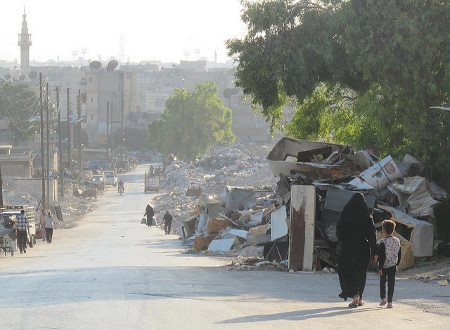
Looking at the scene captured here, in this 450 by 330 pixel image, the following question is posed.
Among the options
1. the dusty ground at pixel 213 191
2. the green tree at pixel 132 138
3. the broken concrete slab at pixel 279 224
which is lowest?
the green tree at pixel 132 138

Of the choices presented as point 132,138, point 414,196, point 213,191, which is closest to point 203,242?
point 414,196

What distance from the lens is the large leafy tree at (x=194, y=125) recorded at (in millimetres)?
127625

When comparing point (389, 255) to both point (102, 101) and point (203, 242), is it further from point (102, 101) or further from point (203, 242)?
point (102, 101)

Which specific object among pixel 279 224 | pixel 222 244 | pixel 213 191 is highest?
pixel 279 224

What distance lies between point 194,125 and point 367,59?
101 m

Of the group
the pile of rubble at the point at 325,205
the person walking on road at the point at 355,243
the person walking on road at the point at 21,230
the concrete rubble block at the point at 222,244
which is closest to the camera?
the person walking on road at the point at 355,243

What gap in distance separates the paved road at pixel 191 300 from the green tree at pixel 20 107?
100m

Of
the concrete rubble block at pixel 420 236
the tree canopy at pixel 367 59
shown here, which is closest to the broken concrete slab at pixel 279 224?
the concrete rubble block at pixel 420 236

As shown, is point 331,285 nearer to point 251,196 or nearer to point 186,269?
point 186,269

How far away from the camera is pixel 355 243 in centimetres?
1437

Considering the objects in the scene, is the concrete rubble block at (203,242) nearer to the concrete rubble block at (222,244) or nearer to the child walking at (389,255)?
the concrete rubble block at (222,244)

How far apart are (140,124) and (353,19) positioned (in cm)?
15137

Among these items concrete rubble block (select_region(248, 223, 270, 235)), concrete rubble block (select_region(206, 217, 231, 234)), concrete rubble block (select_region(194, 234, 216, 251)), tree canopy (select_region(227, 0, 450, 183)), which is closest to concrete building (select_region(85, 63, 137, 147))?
concrete rubble block (select_region(206, 217, 231, 234))

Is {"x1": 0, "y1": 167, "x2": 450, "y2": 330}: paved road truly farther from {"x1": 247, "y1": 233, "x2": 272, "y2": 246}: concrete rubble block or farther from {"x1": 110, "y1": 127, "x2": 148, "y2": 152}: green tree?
{"x1": 110, "y1": 127, "x2": 148, "y2": 152}: green tree
